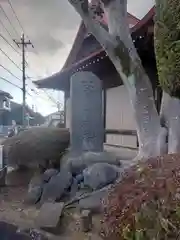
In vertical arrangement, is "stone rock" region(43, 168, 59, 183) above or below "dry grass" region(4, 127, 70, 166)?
below

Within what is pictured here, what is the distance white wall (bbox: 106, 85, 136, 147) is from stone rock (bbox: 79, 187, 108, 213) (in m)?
4.97

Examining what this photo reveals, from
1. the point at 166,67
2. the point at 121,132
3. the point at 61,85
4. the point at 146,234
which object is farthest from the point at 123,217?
the point at 61,85

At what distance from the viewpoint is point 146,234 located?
2393mm

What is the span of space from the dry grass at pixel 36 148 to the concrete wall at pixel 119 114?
5.47 feet

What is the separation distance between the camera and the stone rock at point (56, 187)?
6.70 m

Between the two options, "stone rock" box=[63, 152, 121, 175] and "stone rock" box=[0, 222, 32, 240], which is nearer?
"stone rock" box=[0, 222, 32, 240]

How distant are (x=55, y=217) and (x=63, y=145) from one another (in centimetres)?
372

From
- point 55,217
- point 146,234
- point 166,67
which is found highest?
point 166,67

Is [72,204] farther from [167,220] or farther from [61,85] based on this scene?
[61,85]

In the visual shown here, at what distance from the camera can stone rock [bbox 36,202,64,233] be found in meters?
5.50

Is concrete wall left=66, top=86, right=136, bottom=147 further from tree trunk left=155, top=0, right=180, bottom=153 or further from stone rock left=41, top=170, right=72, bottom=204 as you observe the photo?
tree trunk left=155, top=0, right=180, bottom=153

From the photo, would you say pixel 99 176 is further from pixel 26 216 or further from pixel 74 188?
pixel 26 216

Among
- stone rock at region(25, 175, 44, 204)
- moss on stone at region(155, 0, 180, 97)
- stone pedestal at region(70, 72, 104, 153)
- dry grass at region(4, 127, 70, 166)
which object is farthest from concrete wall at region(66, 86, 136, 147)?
moss on stone at region(155, 0, 180, 97)

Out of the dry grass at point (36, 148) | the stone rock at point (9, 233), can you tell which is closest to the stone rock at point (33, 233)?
the stone rock at point (9, 233)
